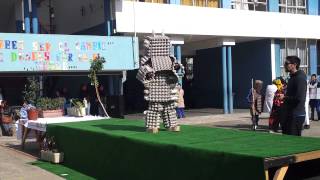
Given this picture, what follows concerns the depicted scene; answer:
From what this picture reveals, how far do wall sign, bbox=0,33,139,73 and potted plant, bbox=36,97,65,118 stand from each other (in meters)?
3.67

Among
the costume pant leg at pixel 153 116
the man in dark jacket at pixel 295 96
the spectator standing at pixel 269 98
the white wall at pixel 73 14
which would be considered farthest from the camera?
the white wall at pixel 73 14

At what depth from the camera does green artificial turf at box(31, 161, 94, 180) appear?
9.00 m

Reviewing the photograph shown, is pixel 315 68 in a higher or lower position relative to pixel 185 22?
lower

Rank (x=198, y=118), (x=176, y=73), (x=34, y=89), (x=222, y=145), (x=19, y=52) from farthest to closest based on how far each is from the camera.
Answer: (x=198, y=118)
(x=19, y=52)
(x=34, y=89)
(x=176, y=73)
(x=222, y=145)

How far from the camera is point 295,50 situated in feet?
84.0

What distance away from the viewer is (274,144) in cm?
577

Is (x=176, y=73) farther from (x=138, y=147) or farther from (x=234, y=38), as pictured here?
(x=234, y=38)

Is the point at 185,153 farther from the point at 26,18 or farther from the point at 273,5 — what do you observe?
the point at 273,5

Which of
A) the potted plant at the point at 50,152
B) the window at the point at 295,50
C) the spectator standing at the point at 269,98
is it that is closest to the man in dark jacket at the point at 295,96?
the potted plant at the point at 50,152

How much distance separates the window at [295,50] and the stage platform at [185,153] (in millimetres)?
17436

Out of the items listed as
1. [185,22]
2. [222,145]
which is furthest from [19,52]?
[222,145]

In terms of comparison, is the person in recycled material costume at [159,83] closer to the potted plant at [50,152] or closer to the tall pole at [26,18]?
the potted plant at [50,152]

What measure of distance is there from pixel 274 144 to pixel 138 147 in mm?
1919

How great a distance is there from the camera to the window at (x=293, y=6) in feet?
82.9
